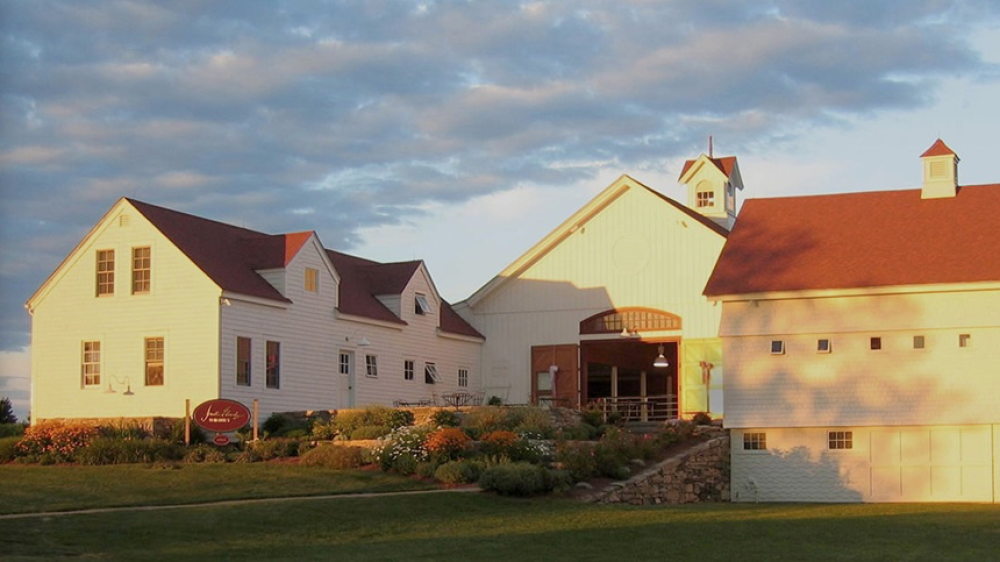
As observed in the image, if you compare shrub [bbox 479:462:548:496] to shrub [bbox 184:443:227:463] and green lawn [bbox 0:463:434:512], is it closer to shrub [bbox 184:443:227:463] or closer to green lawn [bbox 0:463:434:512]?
green lawn [bbox 0:463:434:512]

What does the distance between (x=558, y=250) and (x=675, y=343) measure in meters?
5.17

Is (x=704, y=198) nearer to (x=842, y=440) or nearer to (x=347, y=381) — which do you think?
(x=347, y=381)

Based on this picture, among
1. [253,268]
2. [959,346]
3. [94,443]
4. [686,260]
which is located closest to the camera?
[94,443]

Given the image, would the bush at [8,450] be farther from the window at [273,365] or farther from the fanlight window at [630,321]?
the fanlight window at [630,321]

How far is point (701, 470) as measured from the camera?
34406 mm

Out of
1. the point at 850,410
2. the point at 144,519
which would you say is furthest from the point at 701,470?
the point at 144,519

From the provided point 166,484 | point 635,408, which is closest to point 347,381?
point 635,408

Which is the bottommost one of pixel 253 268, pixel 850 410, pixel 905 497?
pixel 905 497

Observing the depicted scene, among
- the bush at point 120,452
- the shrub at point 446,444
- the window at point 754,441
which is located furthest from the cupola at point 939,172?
the bush at point 120,452

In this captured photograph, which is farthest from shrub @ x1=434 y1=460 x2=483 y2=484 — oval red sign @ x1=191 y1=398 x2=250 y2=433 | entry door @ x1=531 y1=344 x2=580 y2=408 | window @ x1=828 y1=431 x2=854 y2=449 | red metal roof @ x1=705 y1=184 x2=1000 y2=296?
entry door @ x1=531 y1=344 x2=580 y2=408

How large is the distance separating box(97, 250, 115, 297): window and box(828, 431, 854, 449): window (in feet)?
67.6

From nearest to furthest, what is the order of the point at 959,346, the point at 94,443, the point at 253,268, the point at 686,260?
the point at 94,443 → the point at 959,346 → the point at 253,268 → the point at 686,260

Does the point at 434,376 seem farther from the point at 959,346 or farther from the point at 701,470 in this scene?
the point at 959,346

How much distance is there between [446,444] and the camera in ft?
99.6
